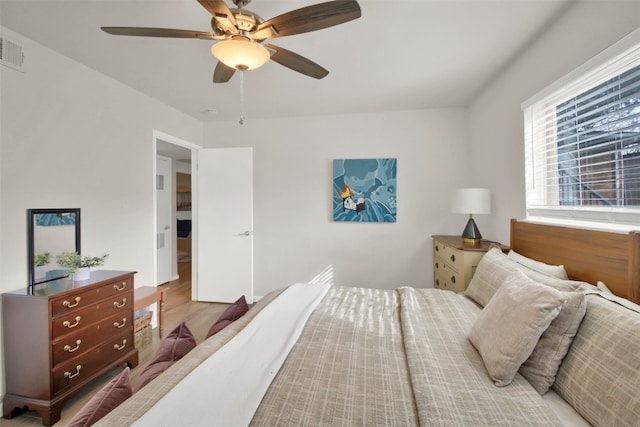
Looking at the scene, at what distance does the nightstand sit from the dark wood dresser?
9.34 feet

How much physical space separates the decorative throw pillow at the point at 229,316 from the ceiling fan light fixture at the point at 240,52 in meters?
1.38

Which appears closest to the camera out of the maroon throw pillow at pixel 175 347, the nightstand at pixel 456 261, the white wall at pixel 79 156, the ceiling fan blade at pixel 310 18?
the ceiling fan blade at pixel 310 18

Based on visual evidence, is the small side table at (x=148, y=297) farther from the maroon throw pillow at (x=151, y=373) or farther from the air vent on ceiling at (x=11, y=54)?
the air vent on ceiling at (x=11, y=54)

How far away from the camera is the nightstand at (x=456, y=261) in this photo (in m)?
2.33

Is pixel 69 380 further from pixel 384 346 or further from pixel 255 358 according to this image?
pixel 384 346

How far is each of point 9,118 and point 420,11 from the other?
2.71 metres

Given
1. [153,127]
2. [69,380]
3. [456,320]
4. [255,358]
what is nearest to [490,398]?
[456,320]

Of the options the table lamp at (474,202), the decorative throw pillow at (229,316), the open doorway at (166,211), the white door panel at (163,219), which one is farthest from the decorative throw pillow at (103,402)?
the white door panel at (163,219)

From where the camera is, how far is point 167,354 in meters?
1.26

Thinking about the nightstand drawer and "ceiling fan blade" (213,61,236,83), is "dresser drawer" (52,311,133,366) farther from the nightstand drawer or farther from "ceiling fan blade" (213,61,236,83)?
the nightstand drawer

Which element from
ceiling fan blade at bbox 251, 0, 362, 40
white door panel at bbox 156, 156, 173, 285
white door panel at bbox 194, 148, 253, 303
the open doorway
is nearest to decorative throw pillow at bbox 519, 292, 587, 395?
ceiling fan blade at bbox 251, 0, 362, 40

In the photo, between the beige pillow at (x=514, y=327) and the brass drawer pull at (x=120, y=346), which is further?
the brass drawer pull at (x=120, y=346)

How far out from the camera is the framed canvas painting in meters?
3.44

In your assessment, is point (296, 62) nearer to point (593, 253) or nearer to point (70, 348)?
point (593, 253)
